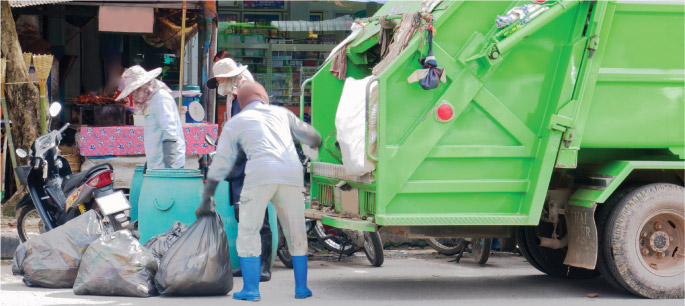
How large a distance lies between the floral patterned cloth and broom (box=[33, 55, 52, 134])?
42 cm

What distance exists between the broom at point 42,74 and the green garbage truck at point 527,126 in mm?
3885

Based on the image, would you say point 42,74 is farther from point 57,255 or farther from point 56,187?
point 57,255

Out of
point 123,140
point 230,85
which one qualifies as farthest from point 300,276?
point 123,140

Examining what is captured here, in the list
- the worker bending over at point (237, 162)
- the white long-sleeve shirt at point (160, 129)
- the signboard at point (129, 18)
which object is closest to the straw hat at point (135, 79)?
the white long-sleeve shirt at point (160, 129)

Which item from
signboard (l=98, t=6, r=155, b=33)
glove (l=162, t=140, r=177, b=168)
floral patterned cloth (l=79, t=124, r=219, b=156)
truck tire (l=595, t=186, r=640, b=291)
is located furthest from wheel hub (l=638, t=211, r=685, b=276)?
signboard (l=98, t=6, r=155, b=33)

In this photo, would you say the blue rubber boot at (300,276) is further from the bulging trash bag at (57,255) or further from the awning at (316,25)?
the awning at (316,25)

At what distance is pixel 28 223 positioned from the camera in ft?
27.3

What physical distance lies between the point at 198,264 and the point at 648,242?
10.6 ft

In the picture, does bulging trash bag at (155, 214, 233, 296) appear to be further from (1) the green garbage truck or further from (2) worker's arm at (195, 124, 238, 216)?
(1) the green garbage truck

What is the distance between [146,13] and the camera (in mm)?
9500

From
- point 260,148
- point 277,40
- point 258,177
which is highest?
point 277,40

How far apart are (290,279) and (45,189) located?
7.47 ft

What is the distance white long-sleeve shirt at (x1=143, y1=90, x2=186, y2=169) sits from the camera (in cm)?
749

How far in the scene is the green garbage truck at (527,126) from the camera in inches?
243
